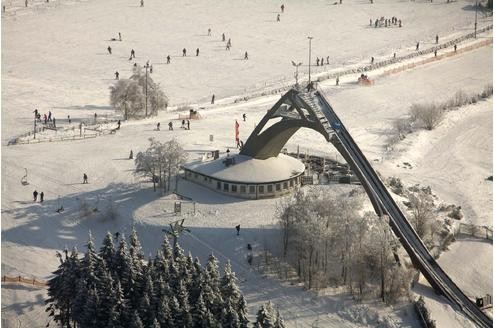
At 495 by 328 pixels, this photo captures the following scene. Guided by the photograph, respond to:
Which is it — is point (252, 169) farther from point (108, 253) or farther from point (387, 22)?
point (387, 22)

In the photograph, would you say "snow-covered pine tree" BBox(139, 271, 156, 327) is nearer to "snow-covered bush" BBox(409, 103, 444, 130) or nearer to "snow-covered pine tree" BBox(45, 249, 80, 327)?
"snow-covered pine tree" BBox(45, 249, 80, 327)

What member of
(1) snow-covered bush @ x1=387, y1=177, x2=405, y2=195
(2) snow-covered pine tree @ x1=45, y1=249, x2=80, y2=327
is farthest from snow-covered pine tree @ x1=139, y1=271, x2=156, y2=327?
(1) snow-covered bush @ x1=387, y1=177, x2=405, y2=195

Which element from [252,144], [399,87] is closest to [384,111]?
[399,87]

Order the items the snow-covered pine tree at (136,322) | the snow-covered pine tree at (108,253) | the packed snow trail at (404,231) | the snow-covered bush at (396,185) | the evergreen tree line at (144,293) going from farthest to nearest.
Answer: the snow-covered bush at (396,185) → the packed snow trail at (404,231) → the snow-covered pine tree at (108,253) → the evergreen tree line at (144,293) → the snow-covered pine tree at (136,322)

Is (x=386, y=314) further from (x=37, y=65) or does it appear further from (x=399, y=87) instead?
(x=37, y=65)

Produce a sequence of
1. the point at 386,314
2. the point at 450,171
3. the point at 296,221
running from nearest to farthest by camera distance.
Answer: the point at 386,314 → the point at 296,221 → the point at 450,171

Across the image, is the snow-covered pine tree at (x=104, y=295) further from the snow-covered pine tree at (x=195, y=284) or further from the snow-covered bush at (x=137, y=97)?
the snow-covered bush at (x=137, y=97)

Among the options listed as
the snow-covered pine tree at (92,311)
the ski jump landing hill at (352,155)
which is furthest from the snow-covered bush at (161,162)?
the snow-covered pine tree at (92,311)
